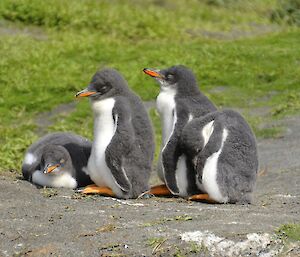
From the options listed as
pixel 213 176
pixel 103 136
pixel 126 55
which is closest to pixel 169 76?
pixel 103 136

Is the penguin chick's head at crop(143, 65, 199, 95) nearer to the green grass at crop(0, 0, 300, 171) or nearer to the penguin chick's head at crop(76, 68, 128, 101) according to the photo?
the penguin chick's head at crop(76, 68, 128, 101)

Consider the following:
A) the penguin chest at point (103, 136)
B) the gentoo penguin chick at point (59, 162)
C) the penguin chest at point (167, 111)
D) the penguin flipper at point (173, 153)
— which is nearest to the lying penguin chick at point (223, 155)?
the penguin flipper at point (173, 153)

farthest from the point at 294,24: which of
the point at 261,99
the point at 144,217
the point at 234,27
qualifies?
the point at 144,217

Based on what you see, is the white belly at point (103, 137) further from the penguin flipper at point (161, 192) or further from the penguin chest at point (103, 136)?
the penguin flipper at point (161, 192)

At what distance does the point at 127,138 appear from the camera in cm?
773

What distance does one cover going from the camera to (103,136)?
7875mm

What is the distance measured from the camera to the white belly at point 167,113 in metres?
8.14

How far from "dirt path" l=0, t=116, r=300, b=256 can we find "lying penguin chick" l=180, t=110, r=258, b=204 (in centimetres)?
24

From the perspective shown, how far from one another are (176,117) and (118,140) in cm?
69

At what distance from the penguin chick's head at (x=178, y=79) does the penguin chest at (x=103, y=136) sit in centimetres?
71

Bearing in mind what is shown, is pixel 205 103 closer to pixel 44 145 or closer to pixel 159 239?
pixel 44 145

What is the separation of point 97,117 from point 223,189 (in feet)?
4.72

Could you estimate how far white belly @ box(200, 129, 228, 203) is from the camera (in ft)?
25.0

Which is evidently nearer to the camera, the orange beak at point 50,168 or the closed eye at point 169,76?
the orange beak at point 50,168
